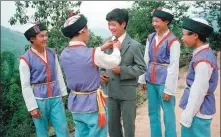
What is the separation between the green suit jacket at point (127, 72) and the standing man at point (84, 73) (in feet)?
1.68

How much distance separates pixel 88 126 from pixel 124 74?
705 mm

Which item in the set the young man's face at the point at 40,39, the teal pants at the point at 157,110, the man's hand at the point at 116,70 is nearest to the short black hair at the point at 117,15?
the man's hand at the point at 116,70

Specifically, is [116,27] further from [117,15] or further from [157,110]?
[157,110]

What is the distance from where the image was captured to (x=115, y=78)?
11.8ft

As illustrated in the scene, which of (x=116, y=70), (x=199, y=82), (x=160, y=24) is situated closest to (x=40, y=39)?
(x=116, y=70)

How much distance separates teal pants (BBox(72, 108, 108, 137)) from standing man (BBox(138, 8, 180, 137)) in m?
1.08

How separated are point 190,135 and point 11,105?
11.3 ft

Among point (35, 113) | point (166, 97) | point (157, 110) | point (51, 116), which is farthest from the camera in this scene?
point (157, 110)

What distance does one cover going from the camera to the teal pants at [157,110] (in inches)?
154

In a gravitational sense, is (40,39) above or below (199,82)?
above

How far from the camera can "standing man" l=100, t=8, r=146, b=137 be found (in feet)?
11.3

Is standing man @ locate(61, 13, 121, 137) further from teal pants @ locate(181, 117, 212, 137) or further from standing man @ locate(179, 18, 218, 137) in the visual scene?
teal pants @ locate(181, 117, 212, 137)

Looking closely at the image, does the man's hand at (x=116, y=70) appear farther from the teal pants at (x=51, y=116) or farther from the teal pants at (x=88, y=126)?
the teal pants at (x=51, y=116)

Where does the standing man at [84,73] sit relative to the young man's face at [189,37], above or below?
below
